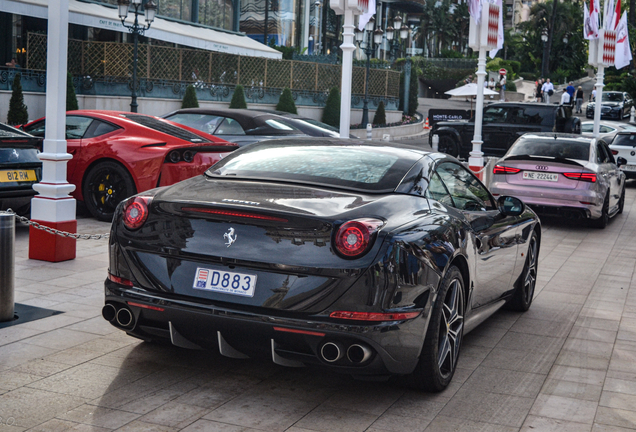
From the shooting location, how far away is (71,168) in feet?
34.9

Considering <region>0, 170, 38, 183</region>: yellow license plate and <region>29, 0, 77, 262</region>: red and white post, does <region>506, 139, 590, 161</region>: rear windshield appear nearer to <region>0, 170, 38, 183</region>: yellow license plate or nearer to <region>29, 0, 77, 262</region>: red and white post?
<region>0, 170, 38, 183</region>: yellow license plate

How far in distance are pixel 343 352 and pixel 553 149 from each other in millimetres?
10043

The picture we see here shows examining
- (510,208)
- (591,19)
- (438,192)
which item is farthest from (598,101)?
(438,192)

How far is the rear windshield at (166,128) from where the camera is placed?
34.9 ft

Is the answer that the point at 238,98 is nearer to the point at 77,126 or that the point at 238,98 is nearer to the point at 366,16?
the point at 366,16

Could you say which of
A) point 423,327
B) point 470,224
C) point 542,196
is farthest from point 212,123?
point 423,327

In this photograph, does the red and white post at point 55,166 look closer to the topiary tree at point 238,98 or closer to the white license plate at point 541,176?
the white license plate at point 541,176

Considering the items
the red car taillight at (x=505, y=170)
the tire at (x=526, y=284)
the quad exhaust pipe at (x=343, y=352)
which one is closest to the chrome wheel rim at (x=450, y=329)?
the quad exhaust pipe at (x=343, y=352)

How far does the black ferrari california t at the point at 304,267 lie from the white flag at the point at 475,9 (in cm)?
1191

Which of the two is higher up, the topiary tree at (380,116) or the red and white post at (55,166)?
the topiary tree at (380,116)

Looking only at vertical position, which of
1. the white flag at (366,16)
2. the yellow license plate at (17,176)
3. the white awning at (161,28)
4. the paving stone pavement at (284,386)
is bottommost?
the paving stone pavement at (284,386)

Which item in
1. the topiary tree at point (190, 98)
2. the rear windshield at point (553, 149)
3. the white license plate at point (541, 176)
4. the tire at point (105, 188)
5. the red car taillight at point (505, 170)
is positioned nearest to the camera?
the tire at point (105, 188)

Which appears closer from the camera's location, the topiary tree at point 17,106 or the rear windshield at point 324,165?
the rear windshield at point 324,165

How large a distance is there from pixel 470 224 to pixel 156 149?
19.4 feet
